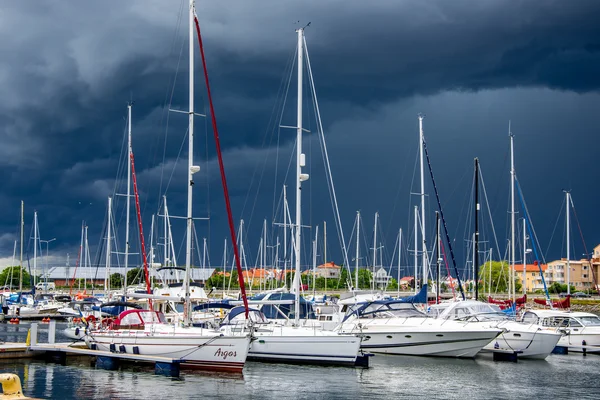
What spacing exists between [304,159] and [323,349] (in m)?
10.5

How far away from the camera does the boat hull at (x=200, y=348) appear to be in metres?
31.7

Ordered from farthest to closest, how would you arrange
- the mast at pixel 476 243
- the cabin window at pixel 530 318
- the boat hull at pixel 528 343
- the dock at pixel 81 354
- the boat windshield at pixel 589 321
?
1. the mast at pixel 476 243
2. the cabin window at pixel 530 318
3. the boat windshield at pixel 589 321
4. the boat hull at pixel 528 343
5. the dock at pixel 81 354

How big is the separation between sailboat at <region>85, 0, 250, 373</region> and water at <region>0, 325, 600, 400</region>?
33.3 inches

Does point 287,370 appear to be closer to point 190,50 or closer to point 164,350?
point 164,350

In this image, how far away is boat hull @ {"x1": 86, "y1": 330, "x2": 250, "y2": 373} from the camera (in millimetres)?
31703

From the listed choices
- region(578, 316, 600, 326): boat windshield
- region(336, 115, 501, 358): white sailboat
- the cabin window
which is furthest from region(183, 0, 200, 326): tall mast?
region(578, 316, 600, 326): boat windshield

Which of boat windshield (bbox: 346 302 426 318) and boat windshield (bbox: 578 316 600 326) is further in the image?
boat windshield (bbox: 578 316 600 326)

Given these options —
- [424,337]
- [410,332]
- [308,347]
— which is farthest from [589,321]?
[308,347]

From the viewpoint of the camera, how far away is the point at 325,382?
99.6 feet

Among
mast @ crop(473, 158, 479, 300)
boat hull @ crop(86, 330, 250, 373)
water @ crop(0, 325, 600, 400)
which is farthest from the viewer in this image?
mast @ crop(473, 158, 479, 300)

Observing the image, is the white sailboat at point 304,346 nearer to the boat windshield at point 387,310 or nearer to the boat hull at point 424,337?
the boat hull at point 424,337

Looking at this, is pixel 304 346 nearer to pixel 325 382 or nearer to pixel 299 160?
pixel 325 382

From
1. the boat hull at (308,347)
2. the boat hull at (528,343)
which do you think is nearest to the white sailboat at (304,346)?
the boat hull at (308,347)

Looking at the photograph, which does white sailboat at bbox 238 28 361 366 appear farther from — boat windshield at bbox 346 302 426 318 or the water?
boat windshield at bbox 346 302 426 318
